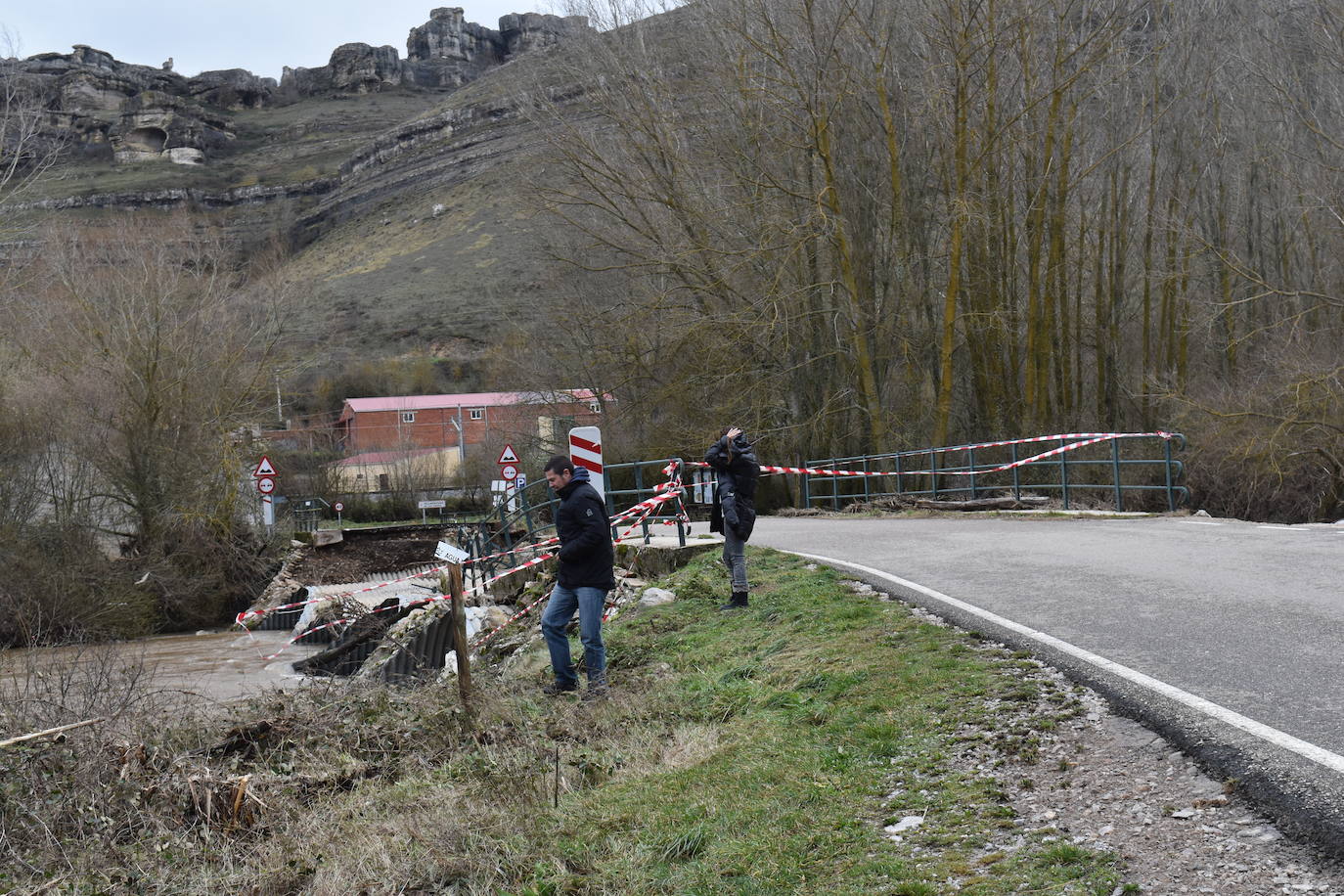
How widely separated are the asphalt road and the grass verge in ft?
2.10

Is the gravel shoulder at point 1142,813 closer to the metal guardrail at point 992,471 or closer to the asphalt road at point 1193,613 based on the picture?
the asphalt road at point 1193,613

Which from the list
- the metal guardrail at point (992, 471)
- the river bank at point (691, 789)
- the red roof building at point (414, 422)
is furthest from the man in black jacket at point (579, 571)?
the red roof building at point (414, 422)

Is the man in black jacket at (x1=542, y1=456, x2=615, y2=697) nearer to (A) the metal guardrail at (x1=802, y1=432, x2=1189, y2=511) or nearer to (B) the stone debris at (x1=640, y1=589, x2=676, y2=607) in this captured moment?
(B) the stone debris at (x1=640, y1=589, x2=676, y2=607)

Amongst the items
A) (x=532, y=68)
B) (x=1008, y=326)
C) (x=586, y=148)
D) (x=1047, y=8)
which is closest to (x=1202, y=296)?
(x=1008, y=326)

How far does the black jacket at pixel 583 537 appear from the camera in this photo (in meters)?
9.13

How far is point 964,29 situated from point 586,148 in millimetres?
10080

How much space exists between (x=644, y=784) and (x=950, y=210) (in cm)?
2306

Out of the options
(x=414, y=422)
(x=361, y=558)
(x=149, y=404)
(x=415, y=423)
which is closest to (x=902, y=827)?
(x=149, y=404)

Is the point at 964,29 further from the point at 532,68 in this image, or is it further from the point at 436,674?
the point at 436,674

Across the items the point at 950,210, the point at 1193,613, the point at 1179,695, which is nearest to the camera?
the point at 1179,695

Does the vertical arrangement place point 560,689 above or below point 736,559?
below

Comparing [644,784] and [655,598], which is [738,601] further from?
[644,784]

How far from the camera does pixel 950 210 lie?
26953 mm

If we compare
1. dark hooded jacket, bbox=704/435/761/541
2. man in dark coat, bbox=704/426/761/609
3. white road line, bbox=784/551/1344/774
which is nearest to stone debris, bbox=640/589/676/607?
man in dark coat, bbox=704/426/761/609
